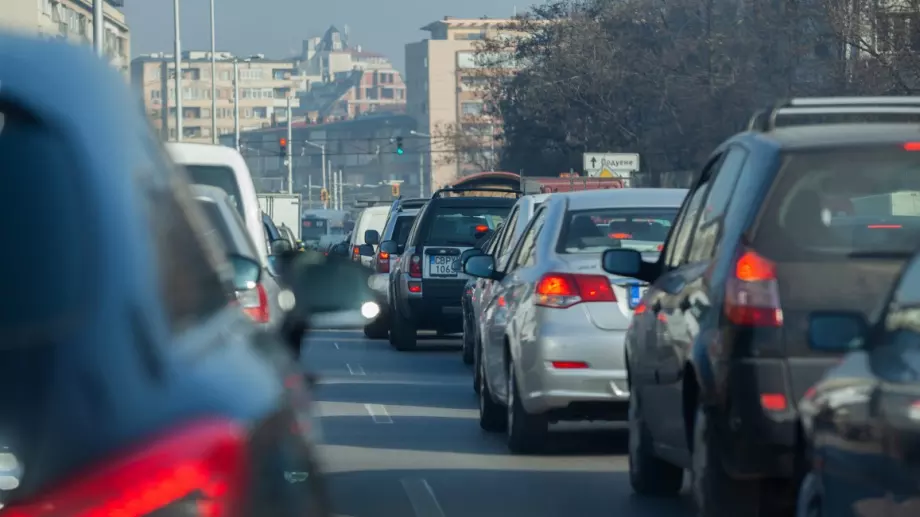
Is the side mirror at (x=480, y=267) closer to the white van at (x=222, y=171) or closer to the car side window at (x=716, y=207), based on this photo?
the white van at (x=222, y=171)

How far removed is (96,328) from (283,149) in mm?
81736

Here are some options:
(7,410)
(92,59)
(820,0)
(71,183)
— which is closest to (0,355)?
(7,410)

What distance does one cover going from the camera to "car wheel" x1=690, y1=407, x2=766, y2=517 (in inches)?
270

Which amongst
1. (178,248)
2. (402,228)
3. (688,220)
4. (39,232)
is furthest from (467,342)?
(39,232)

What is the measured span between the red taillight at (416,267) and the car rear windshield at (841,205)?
1500 centimetres

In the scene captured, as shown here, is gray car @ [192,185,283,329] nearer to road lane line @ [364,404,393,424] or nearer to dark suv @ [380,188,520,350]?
road lane line @ [364,404,393,424]

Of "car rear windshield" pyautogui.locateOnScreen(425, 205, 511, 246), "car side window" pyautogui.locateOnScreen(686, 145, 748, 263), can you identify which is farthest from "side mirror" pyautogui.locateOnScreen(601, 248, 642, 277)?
"car rear windshield" pyautogui.locateOnScreen(425, 205, 511, 246)

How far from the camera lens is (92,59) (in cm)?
255

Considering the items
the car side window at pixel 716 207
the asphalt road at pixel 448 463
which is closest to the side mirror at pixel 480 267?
the asphalt road at pixel 448 463

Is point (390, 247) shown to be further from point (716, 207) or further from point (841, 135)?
point (841, 135)

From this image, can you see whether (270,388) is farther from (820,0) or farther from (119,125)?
(820,0)

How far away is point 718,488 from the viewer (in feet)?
22.6

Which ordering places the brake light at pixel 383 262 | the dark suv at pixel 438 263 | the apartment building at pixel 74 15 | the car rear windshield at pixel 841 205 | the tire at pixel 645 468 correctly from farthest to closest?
the apartment building at pixel 74 15 → the brake light at pixel 383 262 → the dark suv at pixel 438 263 → the tire at pixel 645 468 → the car rear windshield at pixel 841 205

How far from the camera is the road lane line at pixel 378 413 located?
44.2 feet
